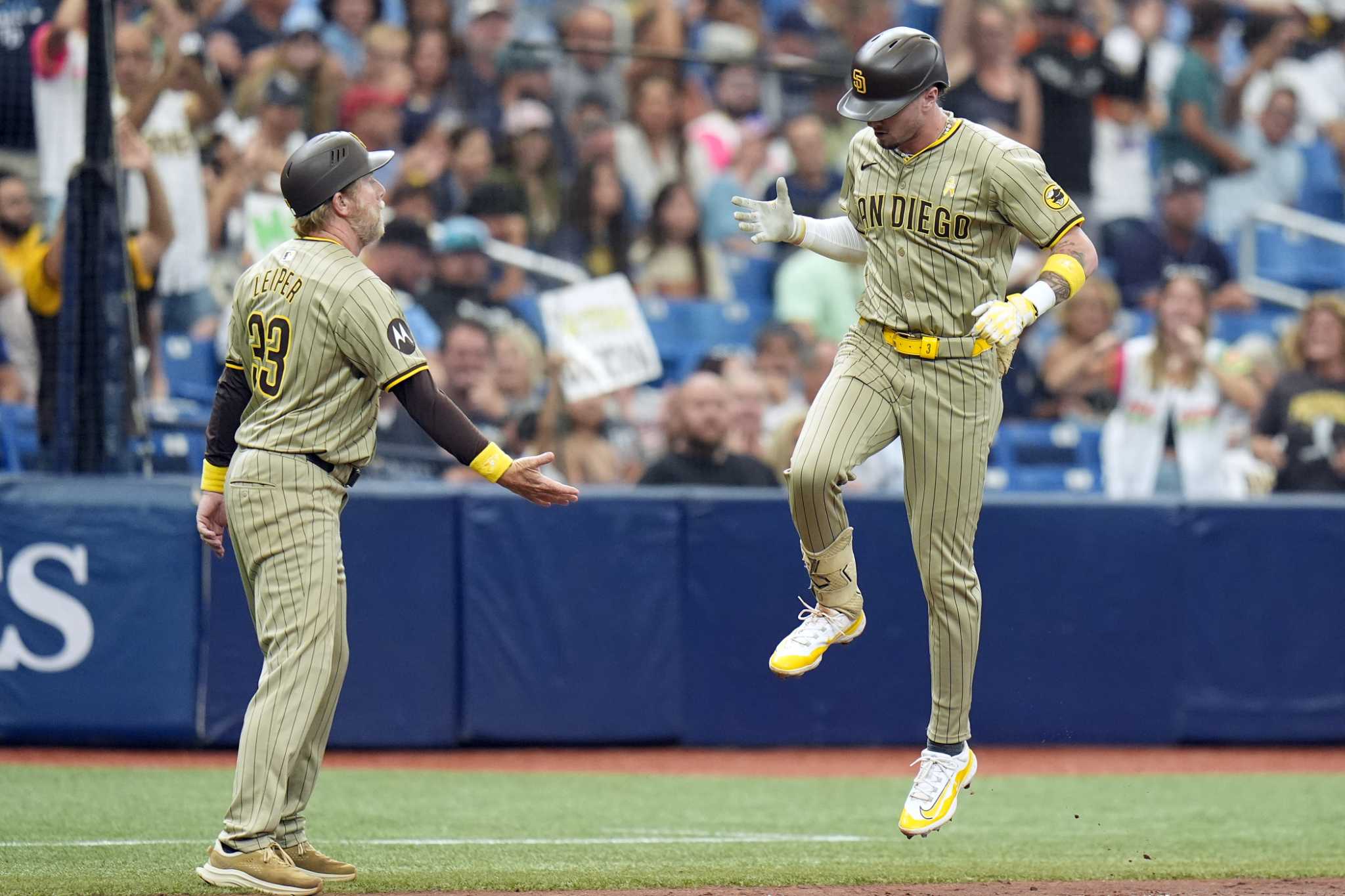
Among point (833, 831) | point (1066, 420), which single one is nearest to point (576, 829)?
point (833, 831)

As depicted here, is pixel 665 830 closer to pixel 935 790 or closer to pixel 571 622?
pixel 935 790

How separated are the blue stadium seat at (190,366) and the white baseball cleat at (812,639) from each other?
17.3 ft

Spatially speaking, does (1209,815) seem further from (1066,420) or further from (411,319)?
(411,319)

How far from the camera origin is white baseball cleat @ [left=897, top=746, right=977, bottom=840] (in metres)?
5.32

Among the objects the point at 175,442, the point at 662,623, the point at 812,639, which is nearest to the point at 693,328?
A: the point at 662,623

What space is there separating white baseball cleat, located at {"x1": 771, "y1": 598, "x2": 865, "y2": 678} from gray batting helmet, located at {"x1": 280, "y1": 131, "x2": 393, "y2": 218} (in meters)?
1.89

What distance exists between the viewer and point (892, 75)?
16.9ft

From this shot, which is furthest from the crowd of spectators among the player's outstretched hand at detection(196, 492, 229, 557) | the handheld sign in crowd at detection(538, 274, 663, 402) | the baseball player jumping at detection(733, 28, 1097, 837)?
the baseball player jumping at detection(733, 28, 1097, 837)

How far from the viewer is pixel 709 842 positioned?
6586 millimetres

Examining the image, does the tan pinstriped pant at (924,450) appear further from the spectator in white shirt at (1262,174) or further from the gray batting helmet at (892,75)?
the spectator in white shirt at (1262,174)

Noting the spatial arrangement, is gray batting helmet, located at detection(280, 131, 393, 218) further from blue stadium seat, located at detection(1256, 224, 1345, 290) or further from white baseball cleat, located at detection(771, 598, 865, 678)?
blue stadium seat, located at detection(1256, 224, 1345, 290)

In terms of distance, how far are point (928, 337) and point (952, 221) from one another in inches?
14.0

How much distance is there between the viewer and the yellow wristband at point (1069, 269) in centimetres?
516

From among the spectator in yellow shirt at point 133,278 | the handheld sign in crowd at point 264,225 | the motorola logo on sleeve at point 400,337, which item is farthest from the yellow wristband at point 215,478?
the handheld sign in crowd at point 264,225
